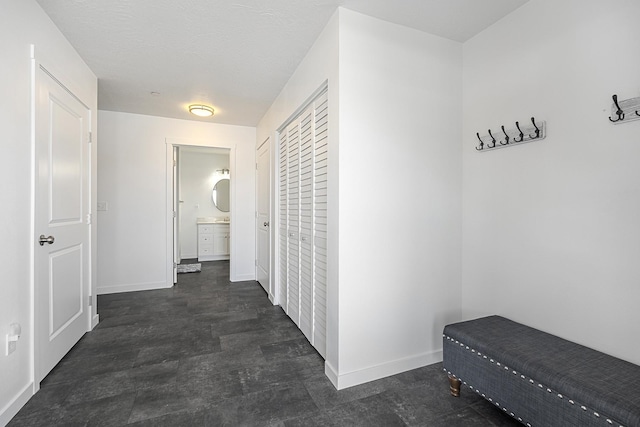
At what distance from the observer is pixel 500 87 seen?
6.54 feet

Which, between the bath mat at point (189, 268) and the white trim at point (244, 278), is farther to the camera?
the bath mat at point (189, 268)

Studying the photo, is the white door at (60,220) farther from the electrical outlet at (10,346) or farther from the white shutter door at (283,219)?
the white shutter door at (283,219)

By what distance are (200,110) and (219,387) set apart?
3.11 m

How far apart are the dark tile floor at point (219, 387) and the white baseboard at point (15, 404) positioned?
33 mm

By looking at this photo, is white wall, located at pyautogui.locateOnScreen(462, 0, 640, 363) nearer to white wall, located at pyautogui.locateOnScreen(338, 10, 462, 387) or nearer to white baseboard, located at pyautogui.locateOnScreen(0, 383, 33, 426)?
white wall, located at pyautogui.locateOnScreen(338, 10, 462, 387)

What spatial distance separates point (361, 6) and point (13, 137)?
215 cm

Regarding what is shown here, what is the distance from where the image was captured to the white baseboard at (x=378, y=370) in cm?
185

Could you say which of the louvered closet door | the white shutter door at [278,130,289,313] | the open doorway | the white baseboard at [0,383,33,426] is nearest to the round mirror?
the open doorway

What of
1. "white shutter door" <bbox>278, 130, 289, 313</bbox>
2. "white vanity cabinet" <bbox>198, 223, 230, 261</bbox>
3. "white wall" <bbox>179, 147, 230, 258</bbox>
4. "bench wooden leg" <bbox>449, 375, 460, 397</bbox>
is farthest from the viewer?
"white wall" <bbox>179, 147, 230, 258</bbox>

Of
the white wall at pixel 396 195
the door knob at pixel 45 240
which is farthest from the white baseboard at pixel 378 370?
the door knob at pixel 45 240

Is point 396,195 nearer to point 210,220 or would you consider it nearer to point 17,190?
point 17,190

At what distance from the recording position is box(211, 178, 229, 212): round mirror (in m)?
6.53

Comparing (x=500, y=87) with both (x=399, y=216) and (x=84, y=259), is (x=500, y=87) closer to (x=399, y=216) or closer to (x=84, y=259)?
(x=399, y=216)

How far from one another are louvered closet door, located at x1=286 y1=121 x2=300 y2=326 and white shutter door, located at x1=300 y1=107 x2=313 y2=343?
0.09m
